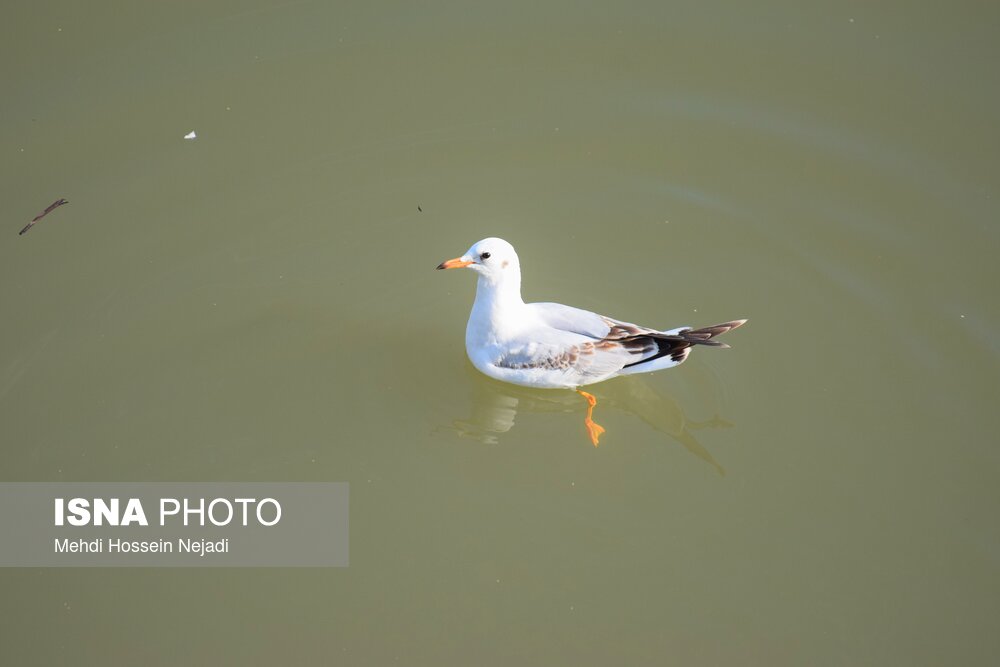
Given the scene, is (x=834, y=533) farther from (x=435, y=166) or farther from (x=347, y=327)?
(x=435, y=166)

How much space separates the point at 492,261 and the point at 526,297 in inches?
41.8

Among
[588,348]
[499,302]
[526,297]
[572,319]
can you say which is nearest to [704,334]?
[588,348]

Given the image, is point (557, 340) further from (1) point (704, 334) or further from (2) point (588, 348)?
(1) point (704, 334)

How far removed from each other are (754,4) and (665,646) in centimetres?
539

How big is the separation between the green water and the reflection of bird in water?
20 mm

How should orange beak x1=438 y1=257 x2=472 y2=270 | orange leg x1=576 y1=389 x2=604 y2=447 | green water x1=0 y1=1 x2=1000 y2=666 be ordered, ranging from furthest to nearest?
orange leg x1=576 y1=389 x2=604 y2=447 < orange beak x1=438 y1=257 x2=472 y2=270 < green water x1=0 y1=1 x2=1000 y2=666

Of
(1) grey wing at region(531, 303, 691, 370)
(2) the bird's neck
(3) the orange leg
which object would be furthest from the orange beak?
(3) the orange leg

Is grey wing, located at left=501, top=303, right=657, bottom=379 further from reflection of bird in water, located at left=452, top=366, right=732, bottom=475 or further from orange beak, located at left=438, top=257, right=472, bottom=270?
orange beak, located at left=438, top=257, right=472, bottom=270

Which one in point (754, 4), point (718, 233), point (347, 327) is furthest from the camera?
point (754, 4)

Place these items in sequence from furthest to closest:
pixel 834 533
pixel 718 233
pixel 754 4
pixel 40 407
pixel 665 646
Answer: pixel 754 4 < pixel 718 233 < pixel 40 407 < pixel 834 533 < pixel 665 646

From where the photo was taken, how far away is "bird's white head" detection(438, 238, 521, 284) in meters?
5.77

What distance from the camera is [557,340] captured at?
6020 mm

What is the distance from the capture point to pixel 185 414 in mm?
6254

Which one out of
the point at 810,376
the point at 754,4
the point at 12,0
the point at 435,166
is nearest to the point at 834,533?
the point at 810,376
